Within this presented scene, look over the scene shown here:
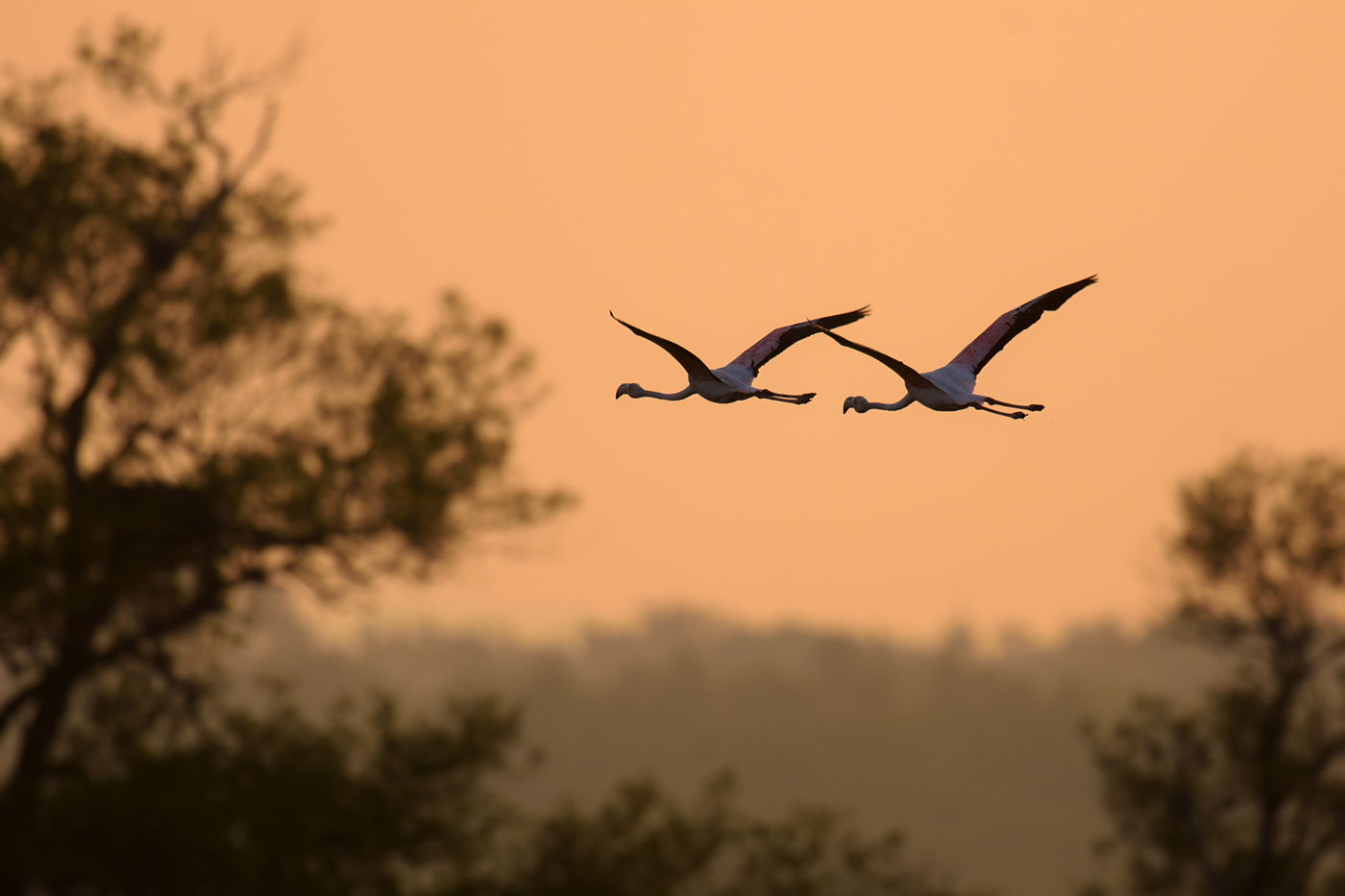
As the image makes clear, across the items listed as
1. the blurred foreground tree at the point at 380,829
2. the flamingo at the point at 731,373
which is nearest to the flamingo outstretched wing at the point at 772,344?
the flamingo at the point at 731,373

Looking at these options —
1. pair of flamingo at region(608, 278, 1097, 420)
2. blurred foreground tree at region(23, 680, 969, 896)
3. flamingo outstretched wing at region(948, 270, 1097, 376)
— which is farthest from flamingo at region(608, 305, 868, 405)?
blurred foreground tree at region(23, 680, 969, 896)

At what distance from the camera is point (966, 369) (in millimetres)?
4766

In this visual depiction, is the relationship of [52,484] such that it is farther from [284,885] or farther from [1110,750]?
[1110,750]

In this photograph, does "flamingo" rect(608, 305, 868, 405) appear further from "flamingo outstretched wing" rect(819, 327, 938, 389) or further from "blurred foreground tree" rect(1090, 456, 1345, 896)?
"blurred foreground tree" rect(1090, 456, 1345, 896)

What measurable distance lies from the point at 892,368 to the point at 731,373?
70 cm

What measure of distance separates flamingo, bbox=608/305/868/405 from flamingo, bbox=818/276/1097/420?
0.70ft

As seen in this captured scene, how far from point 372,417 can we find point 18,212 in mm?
6415

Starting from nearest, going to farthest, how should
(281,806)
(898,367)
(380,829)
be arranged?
(898,367)
(281,806)
(380,829)

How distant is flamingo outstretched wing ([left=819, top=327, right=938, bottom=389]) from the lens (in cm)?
376

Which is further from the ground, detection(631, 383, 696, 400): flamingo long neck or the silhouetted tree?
the silhouetted tree

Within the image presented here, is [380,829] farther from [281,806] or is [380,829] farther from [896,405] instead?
[896,405]

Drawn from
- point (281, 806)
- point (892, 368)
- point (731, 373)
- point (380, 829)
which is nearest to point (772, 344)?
point (731, 373)

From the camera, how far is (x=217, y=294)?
2392 centimetres

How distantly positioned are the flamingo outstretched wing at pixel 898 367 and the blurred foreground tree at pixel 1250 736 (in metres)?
26.2
